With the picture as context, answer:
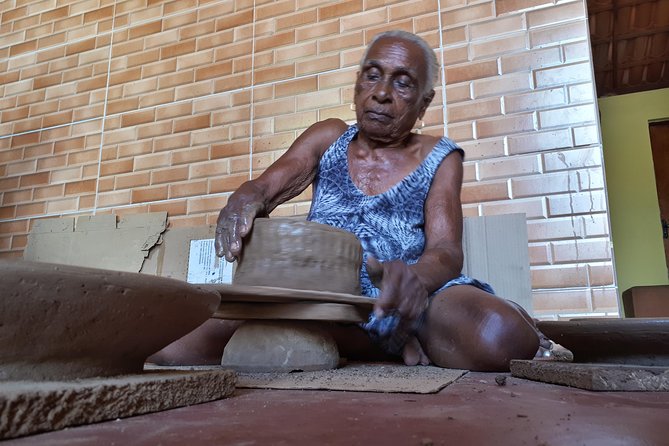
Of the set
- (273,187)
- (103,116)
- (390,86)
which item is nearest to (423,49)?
(390,86)

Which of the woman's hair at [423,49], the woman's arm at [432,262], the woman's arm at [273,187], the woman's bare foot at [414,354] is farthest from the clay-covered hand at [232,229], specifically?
the woman's hair at [423,49]

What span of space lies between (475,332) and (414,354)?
0.71 feet

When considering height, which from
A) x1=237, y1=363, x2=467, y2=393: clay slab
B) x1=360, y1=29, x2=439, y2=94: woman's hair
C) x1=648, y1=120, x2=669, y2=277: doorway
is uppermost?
x1=648, y1=120, x2=669, y2=277: doorway

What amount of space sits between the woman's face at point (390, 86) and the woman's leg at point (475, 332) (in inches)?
24.5

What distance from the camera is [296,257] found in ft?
4.08

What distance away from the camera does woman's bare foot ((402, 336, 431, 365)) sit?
1.42 m

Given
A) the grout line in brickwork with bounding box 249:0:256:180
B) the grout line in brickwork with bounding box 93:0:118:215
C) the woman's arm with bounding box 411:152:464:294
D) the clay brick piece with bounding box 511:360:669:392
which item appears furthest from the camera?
the grout line in brickwork with bounding box 93:0:118:215

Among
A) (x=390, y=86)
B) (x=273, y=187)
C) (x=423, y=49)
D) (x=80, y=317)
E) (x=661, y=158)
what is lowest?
(x=80, y=317)

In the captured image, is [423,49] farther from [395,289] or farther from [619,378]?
[619,378]

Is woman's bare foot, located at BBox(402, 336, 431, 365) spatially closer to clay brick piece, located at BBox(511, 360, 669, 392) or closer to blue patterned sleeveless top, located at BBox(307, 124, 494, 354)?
blue patterned sleeveless top, located at BBox(307, 124, 494, 354)

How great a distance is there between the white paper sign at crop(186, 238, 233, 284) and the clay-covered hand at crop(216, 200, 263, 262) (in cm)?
131

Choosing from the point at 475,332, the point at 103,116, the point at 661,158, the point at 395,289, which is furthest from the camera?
the point at 661,158

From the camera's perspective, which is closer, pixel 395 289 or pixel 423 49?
pixel 395 289

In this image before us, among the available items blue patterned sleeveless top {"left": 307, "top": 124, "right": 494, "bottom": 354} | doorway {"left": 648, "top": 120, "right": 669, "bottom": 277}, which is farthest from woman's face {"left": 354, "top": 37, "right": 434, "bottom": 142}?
doorway {"left": 648, "top": 120, "right": 669, "bottom": 277}
